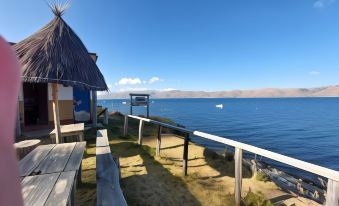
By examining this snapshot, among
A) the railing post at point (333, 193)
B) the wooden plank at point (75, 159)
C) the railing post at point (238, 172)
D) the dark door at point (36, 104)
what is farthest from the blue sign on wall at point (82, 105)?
the railing post at point (333, 193)

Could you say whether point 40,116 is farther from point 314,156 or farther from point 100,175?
point 314,156

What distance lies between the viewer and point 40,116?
44.4 feet

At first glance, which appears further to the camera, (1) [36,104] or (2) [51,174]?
(1) [36,104]

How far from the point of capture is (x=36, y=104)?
1356 cm

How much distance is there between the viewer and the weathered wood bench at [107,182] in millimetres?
2955

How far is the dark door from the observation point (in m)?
13.0

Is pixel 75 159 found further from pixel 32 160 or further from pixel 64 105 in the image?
pixel 64 105

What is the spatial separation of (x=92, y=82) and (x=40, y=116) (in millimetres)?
9906

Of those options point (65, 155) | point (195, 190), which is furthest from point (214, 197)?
point (65, 155)

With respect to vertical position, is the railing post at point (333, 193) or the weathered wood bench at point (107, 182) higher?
the railing post at point (333, 193)

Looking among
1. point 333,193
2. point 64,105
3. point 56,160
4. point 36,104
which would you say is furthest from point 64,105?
point 333,193

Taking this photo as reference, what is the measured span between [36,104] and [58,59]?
10.2 metres

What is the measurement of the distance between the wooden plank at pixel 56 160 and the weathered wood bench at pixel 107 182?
61 cm

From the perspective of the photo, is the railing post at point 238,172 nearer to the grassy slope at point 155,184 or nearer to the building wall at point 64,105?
the grassy slope at point 155,184
